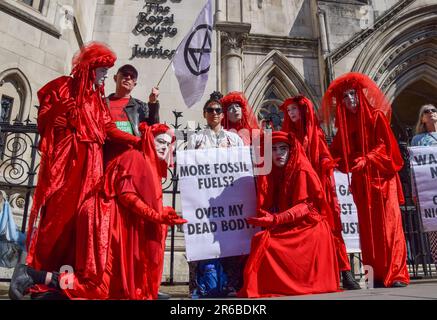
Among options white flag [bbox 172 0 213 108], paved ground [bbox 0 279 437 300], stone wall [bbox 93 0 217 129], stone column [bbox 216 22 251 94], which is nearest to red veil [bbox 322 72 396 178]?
paved ground [bbox 0 279 437 300]

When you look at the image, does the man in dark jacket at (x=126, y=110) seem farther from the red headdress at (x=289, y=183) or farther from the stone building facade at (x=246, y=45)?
the stone building facade at (x=246, y=45)

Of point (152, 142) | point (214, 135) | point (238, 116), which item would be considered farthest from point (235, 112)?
point (152, 142)

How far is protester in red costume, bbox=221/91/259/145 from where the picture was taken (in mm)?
4258

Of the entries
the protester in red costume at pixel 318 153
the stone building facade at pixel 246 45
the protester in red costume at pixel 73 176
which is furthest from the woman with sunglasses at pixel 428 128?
the stone building facade at pixel 246 45

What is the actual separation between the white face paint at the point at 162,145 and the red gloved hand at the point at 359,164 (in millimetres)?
1943

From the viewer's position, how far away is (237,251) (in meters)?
3.58

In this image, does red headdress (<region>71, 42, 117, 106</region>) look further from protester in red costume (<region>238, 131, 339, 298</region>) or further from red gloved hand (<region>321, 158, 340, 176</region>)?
red gloved hand (<region>321, 158, 340, 176</region>)

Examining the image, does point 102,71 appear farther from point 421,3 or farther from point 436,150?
point 421,3

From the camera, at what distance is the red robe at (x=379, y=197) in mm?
3674

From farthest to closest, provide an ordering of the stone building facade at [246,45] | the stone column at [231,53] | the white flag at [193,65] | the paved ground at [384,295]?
the stone column at [231,53], the stone building facade at [246,45], the white flag at [193,65], the paved ground at [384,295]
